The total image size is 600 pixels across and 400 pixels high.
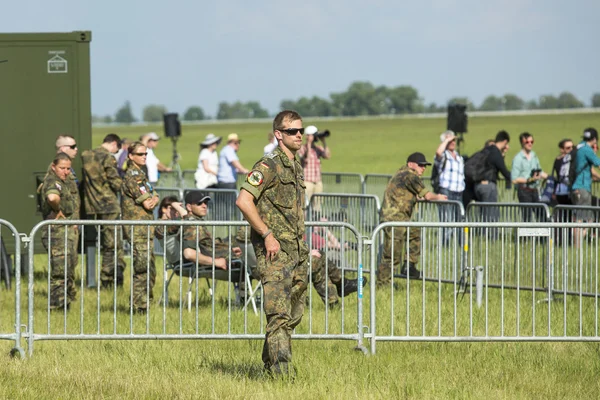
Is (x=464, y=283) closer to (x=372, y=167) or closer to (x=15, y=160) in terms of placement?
(x=15, y=160)

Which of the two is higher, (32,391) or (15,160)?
(15,160)

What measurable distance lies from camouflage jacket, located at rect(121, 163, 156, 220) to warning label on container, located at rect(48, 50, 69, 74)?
6.45ft

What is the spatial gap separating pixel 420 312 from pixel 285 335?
11.2 feet

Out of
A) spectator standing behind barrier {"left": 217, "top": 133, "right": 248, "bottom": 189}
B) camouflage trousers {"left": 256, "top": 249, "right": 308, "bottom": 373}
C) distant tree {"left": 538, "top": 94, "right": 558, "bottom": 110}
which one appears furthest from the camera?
distant tree {"left": 538, "top": 94, "right": 558, "bottom": 110}

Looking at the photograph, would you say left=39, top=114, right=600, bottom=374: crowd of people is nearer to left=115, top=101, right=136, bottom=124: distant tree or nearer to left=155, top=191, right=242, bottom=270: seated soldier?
left=155, top=191, right=242, bottom=270: seated soldier

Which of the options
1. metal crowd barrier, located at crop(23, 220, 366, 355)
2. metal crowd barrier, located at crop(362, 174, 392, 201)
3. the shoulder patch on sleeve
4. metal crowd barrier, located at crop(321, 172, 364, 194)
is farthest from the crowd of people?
metal crowd barrier, located at crop(321, 172, 364, 194)

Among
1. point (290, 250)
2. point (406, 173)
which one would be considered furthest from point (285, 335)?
point (406, 173)

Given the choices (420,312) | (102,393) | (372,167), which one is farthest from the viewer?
(372,167)

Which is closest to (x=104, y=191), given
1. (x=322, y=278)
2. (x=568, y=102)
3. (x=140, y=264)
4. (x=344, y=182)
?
(x=140, y=264)

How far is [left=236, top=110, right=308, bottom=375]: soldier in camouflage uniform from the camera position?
772 centimetres

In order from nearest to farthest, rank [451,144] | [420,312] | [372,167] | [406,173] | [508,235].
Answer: [420,312] → [508,235] → [406,173] → [451,144] → [372,167]

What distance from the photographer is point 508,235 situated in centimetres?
1205

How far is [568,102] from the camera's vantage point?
147875mm

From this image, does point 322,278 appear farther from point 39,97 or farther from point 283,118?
point 39,97
